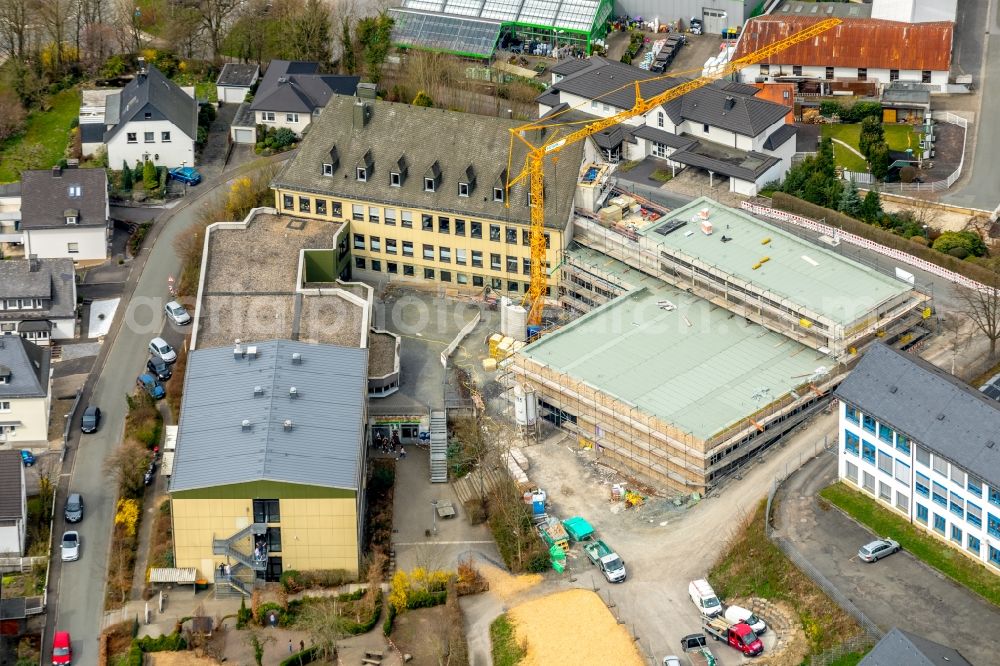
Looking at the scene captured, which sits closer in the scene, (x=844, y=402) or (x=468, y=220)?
(x=844, y=402)

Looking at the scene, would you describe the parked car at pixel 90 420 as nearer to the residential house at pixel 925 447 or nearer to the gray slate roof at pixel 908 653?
the residential house at pixel 925 447

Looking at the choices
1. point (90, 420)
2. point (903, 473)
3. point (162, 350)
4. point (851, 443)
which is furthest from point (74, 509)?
point (903, 473)

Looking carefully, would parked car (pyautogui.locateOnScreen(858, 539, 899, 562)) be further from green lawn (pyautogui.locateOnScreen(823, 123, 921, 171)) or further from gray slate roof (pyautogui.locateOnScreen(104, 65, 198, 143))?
gray slate roof (pyautogui.locateOnScreen(104, 65, 198, 143))

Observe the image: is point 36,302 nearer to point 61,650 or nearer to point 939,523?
point 61,650

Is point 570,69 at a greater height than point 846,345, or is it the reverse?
point 570,69

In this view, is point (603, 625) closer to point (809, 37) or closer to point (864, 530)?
point (864, 530)

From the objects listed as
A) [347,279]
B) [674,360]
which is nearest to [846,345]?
[674,360]
